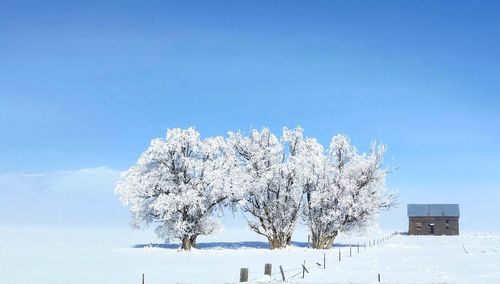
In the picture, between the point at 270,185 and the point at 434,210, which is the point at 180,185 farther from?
the point at 434,210

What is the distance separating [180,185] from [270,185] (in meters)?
10.8

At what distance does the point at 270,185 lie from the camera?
6228cm

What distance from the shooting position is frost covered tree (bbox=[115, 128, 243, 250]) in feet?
187

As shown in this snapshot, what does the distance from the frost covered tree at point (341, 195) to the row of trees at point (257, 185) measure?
0.37ft

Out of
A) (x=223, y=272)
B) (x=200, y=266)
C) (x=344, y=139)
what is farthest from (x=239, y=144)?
(x=223, y=272)

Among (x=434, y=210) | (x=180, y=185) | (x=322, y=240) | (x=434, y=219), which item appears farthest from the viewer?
(x=434, y=210)

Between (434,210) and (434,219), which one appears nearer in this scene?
(434,219)

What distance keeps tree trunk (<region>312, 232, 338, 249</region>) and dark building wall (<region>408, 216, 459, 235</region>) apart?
230 ft

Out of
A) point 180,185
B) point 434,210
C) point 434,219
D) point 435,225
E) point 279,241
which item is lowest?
point 435,225

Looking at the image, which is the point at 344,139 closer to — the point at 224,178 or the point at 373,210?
the point at 373,210

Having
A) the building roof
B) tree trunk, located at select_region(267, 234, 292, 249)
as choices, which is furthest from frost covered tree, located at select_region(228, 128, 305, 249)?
the building roof

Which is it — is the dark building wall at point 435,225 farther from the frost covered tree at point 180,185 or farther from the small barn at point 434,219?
the frost covered tree at point 180,185

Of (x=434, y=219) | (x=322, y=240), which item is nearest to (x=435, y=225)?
(x=434, y=219)

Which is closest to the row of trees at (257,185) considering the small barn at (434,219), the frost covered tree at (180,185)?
the frost covered tree at (180,185)
